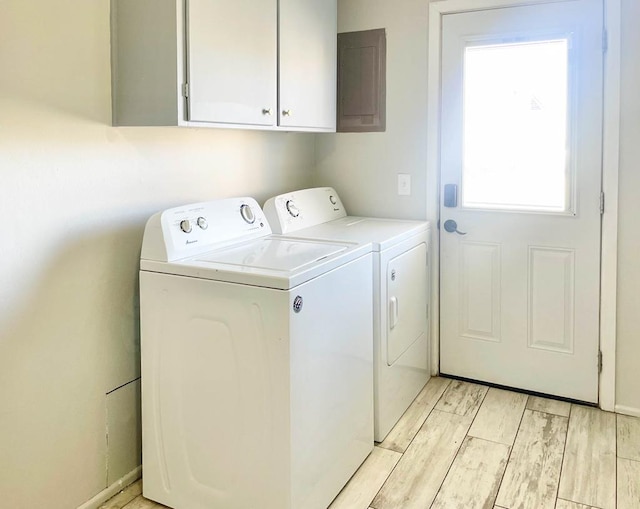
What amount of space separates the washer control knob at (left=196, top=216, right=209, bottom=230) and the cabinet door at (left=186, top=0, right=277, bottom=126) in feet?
1.23

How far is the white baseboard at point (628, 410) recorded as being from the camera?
2.67 meters

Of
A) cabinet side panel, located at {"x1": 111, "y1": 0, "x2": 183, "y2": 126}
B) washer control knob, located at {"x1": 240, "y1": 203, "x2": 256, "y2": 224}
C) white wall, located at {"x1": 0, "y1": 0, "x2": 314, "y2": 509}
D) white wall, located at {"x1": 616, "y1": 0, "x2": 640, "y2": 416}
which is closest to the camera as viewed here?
white wall, located at {"x1": 0, "y1": 0, "x2": 314, "y2": 509}

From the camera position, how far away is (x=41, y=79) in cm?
174

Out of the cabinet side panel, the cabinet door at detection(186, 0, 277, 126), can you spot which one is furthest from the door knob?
the cabinet side panel

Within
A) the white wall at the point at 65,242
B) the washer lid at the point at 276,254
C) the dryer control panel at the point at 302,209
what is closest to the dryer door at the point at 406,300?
the washer lid at the point at 276,254

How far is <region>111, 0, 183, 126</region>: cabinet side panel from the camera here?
182cm

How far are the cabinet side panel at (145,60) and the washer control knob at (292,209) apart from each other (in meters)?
0.93

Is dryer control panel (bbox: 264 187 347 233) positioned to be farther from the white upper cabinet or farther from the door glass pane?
the door glass pane

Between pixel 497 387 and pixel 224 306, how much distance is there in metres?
1.80

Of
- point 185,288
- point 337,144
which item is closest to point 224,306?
point 185,288

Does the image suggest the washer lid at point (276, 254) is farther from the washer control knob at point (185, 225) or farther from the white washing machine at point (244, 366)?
the washer control knob at point (185, 225)

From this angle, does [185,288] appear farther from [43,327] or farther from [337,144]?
[337,144]

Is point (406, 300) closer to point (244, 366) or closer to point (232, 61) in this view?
point (244, 366)

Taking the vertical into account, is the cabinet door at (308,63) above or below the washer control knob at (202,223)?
above
